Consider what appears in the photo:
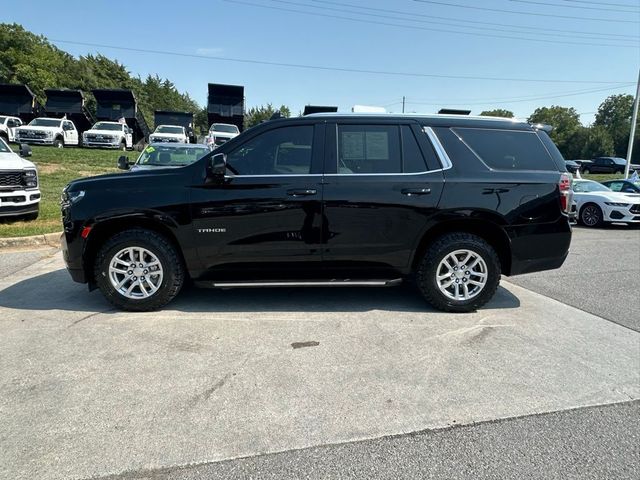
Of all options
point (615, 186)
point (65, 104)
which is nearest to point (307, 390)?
point (615, 186)

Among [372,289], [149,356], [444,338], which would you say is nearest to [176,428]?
[149,356]

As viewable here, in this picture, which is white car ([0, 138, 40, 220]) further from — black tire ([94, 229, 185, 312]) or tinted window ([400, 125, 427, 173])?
tinted window ([400, 125, 427, 173])

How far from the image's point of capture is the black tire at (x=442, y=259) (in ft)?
14.3

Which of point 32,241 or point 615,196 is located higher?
point 615,196

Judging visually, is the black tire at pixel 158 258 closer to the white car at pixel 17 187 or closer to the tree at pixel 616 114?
the white car at pixel 17 187

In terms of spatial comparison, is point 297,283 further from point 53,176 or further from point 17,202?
point 53,176

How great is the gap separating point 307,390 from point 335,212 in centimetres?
184

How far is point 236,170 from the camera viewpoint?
416 cm

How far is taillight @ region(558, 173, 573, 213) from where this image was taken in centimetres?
439

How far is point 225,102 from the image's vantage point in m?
24.5

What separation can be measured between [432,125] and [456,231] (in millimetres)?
1159

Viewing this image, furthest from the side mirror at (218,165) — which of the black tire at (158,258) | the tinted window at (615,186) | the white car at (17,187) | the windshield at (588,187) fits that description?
the tinted window at (615,186)

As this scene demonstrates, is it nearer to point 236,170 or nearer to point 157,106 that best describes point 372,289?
point 236,170

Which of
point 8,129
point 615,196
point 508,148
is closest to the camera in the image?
point 508,148
